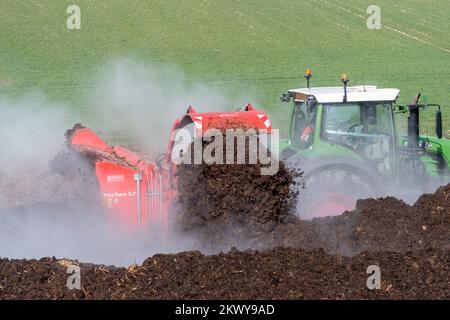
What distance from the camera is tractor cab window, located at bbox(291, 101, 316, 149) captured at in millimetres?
10370

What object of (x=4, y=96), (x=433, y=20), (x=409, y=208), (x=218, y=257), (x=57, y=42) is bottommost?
(x=218, y=257)

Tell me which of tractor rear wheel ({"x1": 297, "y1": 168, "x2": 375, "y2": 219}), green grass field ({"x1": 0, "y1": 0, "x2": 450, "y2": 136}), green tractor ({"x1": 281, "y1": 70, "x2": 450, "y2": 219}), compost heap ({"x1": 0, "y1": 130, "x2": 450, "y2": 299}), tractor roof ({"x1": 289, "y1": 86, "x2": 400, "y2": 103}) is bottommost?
compost heap ({"x1": 0, "y1": 130, "x2": 450, "y2": 299})

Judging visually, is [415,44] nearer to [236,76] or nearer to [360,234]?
[236,76]

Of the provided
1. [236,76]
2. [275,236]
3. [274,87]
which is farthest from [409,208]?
[236,76]

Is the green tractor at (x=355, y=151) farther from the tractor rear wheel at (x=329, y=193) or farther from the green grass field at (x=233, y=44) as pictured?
the green grass field at (x=233, y=44)

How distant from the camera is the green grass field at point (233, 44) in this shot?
29.3 m

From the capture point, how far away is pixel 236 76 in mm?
30422

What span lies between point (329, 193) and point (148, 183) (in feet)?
8.05

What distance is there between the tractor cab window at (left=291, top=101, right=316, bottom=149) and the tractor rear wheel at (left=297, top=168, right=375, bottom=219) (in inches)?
28.2

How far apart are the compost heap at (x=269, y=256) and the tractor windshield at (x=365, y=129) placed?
1110 mm

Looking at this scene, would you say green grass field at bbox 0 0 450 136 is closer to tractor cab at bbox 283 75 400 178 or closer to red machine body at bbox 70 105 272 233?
tractor cab at bbox 283 75 400 178

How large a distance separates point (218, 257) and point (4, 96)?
19798 millimetres

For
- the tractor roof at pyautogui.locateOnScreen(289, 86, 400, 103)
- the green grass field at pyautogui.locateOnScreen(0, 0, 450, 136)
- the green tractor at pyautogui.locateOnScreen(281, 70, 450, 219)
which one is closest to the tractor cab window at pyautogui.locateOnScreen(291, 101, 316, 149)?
the green tractor at pyautogui.locateOnScreen(281, 70, 450, 219)

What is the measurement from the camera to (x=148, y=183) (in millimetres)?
9508
